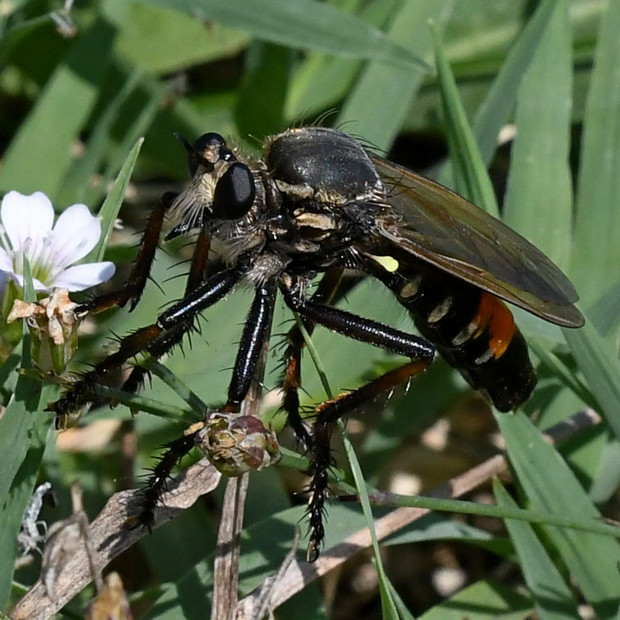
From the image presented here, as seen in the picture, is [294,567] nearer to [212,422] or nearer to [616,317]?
[212,422]

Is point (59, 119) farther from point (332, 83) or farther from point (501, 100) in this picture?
point (501, 100)

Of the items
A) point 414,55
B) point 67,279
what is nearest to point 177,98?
point 414,55

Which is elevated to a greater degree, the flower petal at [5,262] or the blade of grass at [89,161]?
the blade of grass at [89,161]

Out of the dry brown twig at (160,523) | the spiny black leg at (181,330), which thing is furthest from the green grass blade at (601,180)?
the spiny black leg at (181,330)

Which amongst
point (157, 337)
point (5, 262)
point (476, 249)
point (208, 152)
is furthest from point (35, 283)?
point (476, 249)

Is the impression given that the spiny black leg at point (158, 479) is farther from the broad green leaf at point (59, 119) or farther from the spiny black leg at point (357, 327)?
the broad green leaf at point (59, 119)

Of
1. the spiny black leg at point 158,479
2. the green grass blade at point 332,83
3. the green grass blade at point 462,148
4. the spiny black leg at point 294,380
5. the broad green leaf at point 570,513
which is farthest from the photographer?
the green grass blade at point 332,83
